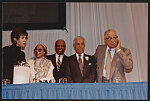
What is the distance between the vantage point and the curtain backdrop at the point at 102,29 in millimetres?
6580

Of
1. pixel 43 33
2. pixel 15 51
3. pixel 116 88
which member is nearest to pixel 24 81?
pixel 15 51

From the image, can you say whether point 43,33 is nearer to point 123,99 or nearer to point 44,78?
point 44,78

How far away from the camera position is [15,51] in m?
6.65

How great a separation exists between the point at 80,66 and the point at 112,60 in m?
0.93

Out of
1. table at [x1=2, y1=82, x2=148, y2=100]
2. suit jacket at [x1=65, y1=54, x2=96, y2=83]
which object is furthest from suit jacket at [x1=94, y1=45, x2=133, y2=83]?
table at [x1=2, y1=82, x2=148, y2=100]

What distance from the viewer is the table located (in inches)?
214

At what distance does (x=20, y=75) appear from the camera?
6.21 meters

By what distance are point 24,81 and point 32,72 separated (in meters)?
0.39

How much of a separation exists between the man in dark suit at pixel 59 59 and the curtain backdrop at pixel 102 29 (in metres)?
0.13

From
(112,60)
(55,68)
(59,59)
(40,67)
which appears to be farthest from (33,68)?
(112,60)

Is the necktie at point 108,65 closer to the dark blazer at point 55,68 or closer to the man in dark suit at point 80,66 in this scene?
the man in dark suit at point 80,66

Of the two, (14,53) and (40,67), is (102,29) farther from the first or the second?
(14,53)

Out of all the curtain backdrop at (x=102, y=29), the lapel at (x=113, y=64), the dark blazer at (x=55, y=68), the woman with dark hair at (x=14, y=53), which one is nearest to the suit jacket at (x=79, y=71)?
the dark blazer at (x=55, y=68)

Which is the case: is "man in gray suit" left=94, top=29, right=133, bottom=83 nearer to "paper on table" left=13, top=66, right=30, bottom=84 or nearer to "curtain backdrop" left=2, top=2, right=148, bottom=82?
"curtain backdrop" left=2, top=2, right=148, bottom=82
